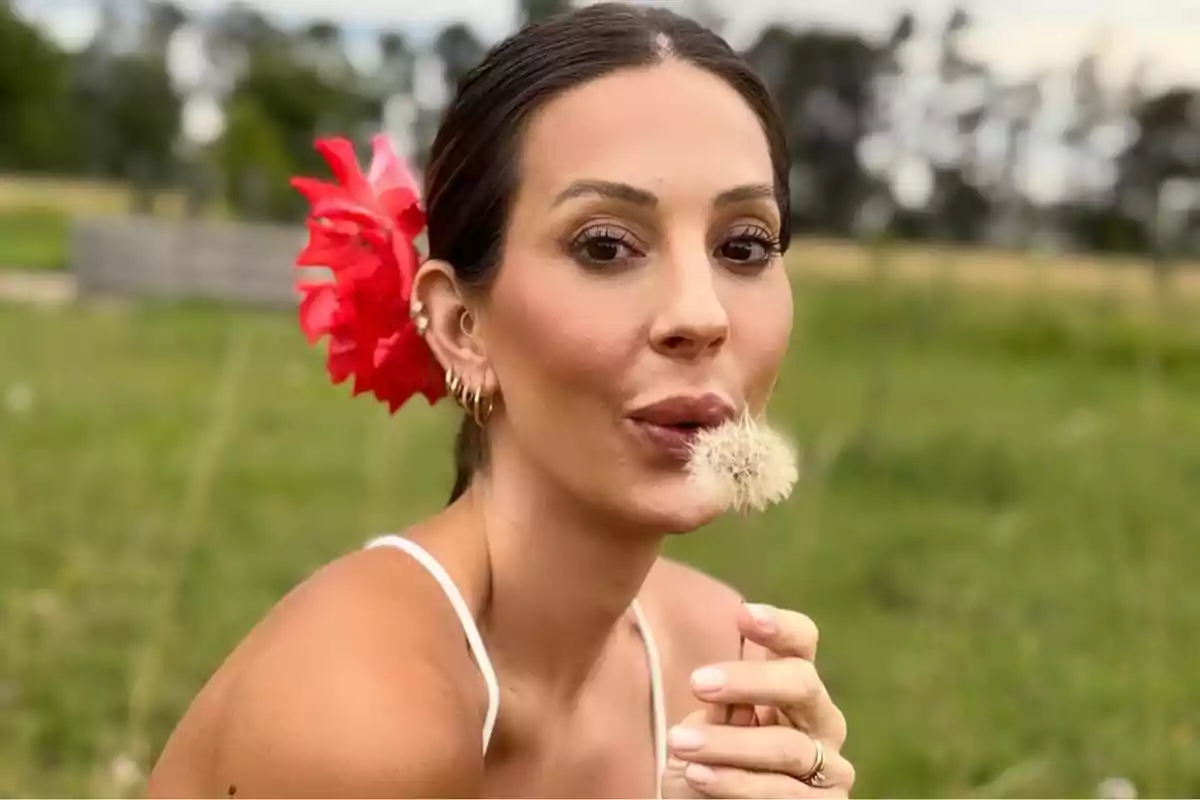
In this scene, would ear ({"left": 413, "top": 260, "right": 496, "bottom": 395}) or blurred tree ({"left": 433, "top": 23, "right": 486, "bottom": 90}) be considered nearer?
ear ({"left": 413, "top": 260, "right": 496, "bottom": 395})

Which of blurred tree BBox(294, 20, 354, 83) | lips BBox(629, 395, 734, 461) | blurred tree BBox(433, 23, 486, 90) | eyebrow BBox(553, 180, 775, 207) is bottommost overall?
lips BBox(629, 395, 734, 461)

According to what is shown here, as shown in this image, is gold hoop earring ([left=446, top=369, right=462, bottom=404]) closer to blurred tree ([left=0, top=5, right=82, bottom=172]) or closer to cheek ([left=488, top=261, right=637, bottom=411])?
cheek ([left=488, top=261, right=637, bottom=411])

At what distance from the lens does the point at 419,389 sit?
1685 mm

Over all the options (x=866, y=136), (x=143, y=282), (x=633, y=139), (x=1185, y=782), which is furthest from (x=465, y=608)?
(x=143, y=282)

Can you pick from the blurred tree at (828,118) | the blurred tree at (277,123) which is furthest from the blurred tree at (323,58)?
the blurred tree at (828,118)

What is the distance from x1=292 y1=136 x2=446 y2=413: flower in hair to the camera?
5.38ft

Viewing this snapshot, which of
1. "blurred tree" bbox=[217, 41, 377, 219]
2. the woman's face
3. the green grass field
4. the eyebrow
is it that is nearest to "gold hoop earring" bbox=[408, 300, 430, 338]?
the woman's face

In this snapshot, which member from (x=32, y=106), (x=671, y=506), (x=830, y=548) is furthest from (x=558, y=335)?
(x=32, y=106)

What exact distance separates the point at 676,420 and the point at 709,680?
24 centimetres

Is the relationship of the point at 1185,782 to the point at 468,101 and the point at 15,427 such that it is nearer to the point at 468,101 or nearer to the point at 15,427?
the point at 468,101

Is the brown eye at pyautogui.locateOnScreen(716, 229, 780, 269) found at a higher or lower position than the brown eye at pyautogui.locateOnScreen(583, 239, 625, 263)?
higher

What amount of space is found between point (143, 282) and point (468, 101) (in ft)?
46.3

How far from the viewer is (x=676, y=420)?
4.50ft

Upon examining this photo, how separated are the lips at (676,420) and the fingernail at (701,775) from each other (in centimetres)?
28
